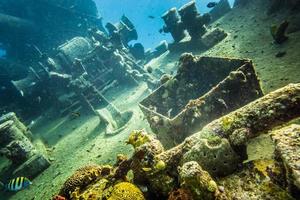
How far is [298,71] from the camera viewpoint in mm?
8023

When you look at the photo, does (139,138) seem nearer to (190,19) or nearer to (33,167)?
(33,167)

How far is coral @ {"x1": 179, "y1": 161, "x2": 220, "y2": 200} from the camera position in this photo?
3.59 meters

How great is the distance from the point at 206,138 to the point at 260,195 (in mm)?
1267

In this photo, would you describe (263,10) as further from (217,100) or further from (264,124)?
(264,124)

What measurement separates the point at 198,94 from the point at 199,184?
243 inches

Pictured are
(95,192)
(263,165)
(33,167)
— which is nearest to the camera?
(263,165)

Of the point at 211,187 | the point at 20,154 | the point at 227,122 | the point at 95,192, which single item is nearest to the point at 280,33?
the point at 227,122

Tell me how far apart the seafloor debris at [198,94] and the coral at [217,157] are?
2.71 m

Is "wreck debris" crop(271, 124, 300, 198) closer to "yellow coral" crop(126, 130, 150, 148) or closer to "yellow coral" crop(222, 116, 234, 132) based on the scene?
"yellow coral" crop(222, 116, 234, 132)

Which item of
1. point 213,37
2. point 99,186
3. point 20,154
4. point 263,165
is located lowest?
point 213,37

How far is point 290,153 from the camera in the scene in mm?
3143

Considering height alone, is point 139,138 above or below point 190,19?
below

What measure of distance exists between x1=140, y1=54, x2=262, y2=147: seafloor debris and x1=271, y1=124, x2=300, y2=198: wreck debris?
11.0ft

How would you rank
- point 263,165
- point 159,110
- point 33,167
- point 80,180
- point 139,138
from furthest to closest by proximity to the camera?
point 33,167
point 159,110
point 139,138
point 80,180
point 263,165
